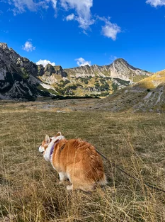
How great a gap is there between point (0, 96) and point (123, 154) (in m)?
191

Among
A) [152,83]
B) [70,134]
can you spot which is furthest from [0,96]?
[70,134]

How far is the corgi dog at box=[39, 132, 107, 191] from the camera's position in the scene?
4.40 metres

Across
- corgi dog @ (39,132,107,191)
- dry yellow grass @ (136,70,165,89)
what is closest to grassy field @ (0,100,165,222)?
corgi dog @ (39,132,107,191)

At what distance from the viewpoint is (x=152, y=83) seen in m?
42.0

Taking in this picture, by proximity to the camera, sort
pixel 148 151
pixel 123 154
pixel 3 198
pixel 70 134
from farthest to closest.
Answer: pixel 70 134, pixel 148 151, pixel 123 154, pixel 3 198

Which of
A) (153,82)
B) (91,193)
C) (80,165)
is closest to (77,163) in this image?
(80,165)

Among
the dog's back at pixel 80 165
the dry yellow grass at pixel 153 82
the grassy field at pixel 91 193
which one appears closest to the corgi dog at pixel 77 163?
the dog's back at pixel 80 165

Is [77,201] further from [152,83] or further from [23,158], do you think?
[152,83]

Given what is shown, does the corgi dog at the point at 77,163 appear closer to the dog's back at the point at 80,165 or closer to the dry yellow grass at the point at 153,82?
the dog's back at the point at 80,165

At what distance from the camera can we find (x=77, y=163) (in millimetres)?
4742

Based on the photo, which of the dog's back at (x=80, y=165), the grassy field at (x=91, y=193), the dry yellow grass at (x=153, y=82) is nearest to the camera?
the grassy field at (x=91, y=193)

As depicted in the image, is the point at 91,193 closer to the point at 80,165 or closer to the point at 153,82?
the point at 80,165

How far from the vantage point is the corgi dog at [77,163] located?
14.4 ft

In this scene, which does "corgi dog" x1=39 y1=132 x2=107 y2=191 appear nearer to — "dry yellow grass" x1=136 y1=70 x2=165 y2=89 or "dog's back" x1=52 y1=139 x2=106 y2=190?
"dog's back" x1=52 y1=139 x2=106 y2=190
